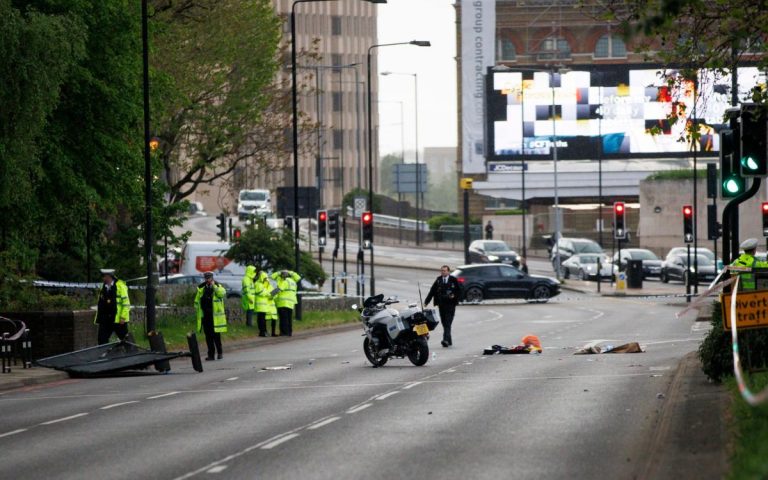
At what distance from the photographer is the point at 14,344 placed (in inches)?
1070

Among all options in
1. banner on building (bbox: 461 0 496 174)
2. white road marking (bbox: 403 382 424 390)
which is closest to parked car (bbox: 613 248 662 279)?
banner on building (bbox: 461 0 496 174)

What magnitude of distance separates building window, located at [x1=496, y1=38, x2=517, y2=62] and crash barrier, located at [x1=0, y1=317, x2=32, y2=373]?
9163 cm

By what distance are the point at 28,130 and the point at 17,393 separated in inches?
246

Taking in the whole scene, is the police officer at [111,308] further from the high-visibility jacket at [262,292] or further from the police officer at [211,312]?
the high-visibility jacket at [262,292]

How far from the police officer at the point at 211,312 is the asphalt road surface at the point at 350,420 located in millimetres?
777

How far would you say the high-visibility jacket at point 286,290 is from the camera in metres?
35.4

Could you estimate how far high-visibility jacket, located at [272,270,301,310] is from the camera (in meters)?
35.4

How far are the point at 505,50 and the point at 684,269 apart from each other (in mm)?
50673

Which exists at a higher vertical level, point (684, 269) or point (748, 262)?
point (748, 262)

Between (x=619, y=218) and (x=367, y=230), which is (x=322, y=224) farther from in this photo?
(x=619, y=218)

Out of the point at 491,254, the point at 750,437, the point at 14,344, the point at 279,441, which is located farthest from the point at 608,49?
the point at 750,437

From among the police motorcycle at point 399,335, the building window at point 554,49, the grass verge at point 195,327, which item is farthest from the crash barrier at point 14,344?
the building window at point 554,49

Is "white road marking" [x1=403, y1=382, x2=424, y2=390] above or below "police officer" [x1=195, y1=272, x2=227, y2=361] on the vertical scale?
below

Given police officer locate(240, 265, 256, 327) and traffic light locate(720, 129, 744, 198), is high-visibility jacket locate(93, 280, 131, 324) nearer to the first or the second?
police officer locate(240, 265, 256, 327)
